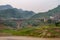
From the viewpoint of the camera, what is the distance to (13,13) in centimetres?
220

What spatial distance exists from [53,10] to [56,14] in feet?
0.23

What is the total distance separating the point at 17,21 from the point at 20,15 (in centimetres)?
10

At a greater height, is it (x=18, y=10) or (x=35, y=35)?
(x=18, y=10)

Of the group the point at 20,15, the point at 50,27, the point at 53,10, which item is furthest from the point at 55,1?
the point at 20,15

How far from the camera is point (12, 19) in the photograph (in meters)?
2.18

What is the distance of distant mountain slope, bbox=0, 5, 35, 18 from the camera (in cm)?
219

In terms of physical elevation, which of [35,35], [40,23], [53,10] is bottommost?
[35,35]

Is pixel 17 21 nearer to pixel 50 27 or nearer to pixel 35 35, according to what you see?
pixel 35 35

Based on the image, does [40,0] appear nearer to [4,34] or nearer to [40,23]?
[40,23]

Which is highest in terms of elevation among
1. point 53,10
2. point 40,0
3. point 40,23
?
point 40,0

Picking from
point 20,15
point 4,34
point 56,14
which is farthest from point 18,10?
point 56,14

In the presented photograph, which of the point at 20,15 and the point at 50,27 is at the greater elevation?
the point at 20,15

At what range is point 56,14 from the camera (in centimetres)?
216

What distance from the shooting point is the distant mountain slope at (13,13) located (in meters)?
2.19
